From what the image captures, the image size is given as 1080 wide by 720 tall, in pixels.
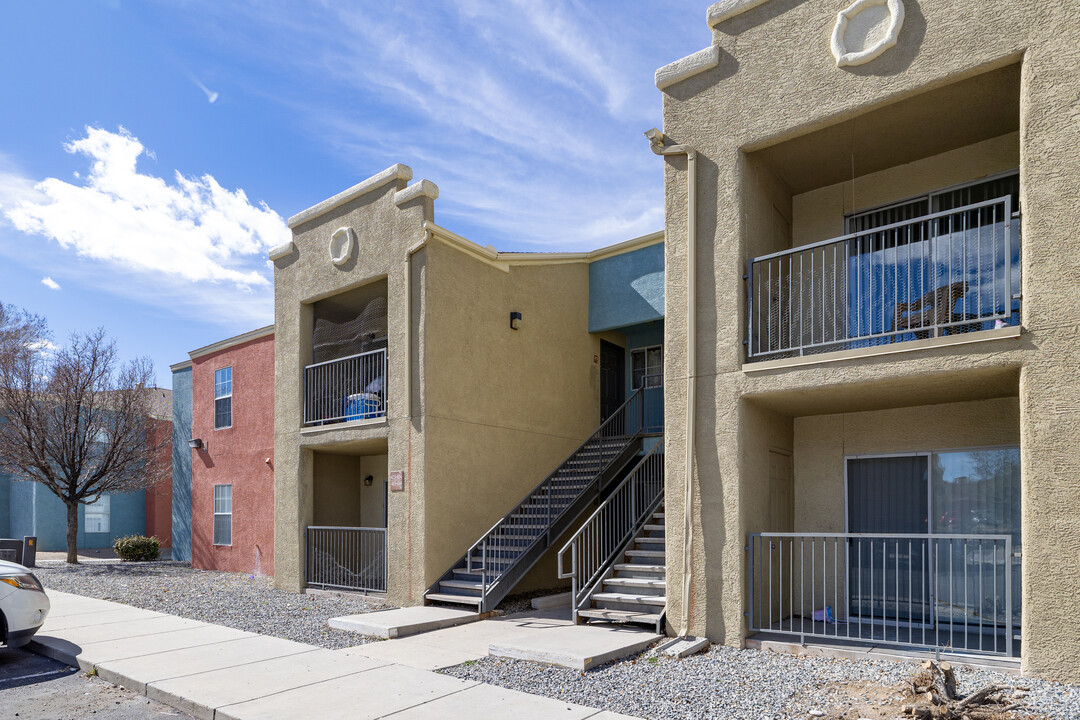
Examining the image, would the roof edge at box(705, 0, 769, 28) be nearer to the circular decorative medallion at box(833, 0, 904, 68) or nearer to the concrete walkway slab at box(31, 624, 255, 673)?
the circular decorative medallion at box(833, 0, 904, 68)

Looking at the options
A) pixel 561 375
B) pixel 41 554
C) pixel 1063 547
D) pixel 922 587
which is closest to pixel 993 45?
pixel 1063 547

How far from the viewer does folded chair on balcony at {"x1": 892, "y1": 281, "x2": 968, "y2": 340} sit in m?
7.75

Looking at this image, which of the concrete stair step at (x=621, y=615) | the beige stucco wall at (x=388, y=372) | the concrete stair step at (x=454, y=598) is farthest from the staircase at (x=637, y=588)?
the beige stucco wall at (x=388, y=372)

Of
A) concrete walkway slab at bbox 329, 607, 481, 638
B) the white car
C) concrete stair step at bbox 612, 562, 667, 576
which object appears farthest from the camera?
concrete stair step at bbox 612, 562, 667, 576

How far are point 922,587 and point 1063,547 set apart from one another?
7.08ft

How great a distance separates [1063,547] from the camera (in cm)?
626

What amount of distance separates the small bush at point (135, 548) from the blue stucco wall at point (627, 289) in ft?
46.1

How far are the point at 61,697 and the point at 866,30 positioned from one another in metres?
10.2

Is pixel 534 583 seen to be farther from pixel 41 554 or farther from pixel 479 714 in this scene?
pixel 41 554

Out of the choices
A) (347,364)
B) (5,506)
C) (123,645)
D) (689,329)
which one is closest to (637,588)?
(689,329)

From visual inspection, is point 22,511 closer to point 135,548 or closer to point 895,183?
point 135,548

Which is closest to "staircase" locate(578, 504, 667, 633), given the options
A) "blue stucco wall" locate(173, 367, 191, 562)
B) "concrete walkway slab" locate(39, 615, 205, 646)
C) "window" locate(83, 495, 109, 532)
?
"concrete walkway slab" locate(39, 615, 205, 646)

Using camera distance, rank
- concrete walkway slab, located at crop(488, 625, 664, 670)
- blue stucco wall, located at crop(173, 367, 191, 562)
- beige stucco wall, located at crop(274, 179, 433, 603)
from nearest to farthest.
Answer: concrete walkway slab, located at crop(488, 625, 664, 670) < beige stucco wall, located at crop(274, 179, 433, 603) < blue stucco wall, located at crop(173, 367, 191, 562)

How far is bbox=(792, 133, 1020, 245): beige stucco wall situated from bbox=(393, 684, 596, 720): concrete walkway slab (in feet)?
22.0
